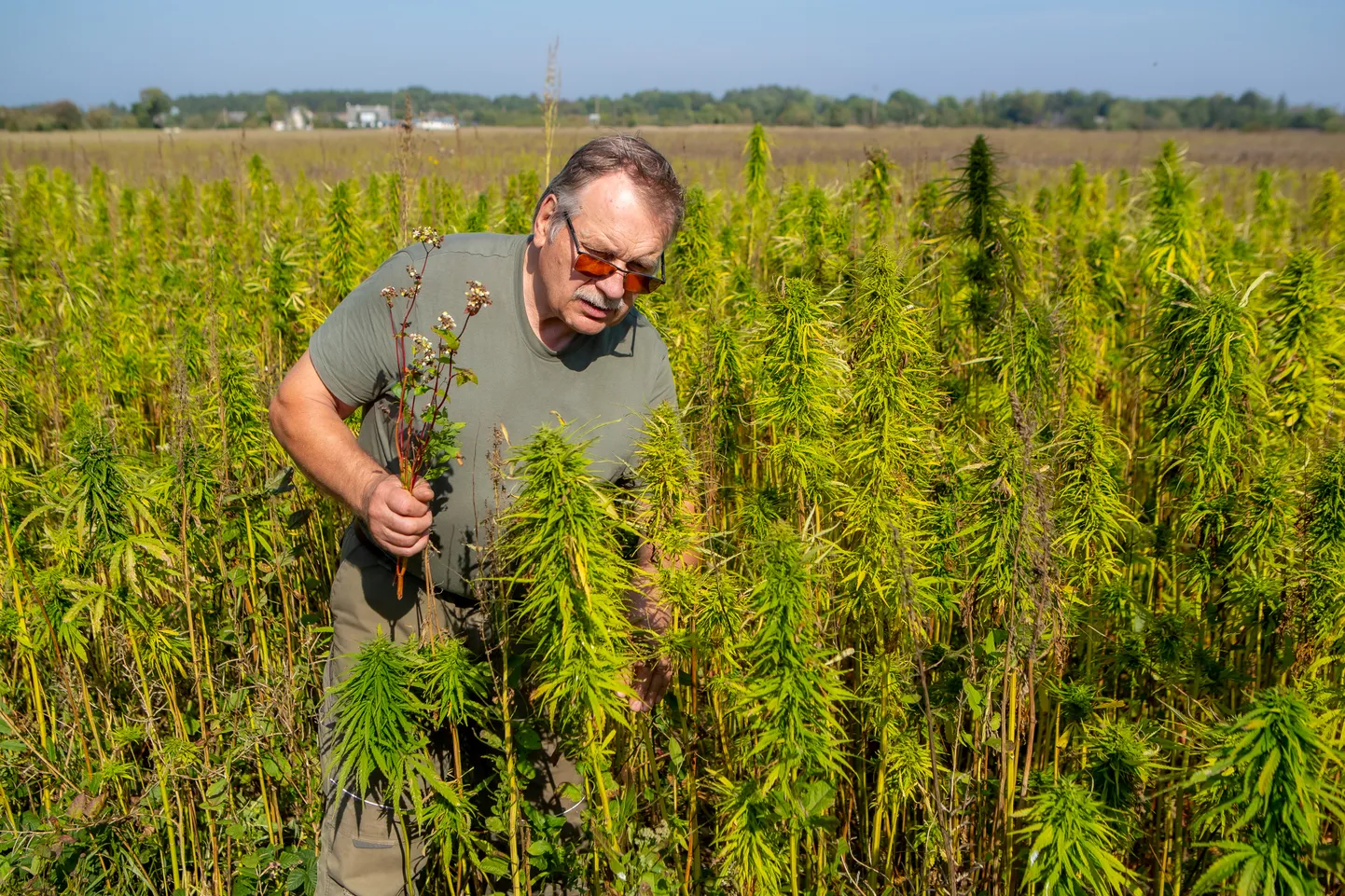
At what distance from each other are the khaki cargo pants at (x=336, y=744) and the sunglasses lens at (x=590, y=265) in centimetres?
93

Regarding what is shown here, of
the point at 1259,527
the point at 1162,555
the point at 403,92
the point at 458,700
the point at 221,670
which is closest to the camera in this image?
the point at 458,700

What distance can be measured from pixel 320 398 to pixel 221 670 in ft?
4.39

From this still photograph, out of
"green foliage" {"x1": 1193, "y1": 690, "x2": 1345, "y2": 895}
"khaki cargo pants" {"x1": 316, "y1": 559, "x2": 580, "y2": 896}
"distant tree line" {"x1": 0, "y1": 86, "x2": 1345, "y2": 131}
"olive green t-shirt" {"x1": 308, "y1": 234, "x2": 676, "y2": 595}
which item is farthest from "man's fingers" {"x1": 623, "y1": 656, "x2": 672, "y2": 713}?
"distant tree line" {"x1": 0, "y1": 86, "x2": 1345, "y2": 131}

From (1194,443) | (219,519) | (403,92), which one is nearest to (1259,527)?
(1194,443)

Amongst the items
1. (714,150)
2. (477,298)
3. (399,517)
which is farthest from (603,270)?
(714,150)

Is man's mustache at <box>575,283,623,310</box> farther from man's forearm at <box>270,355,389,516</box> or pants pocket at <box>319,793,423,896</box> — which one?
pants pocket at <box>319,793,423,896</box>

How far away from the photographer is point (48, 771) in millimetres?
2646

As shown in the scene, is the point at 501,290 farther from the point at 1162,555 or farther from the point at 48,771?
the point at 1162,555

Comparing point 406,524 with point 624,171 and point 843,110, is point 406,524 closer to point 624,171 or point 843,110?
point 624,171

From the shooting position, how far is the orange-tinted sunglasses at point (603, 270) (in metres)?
2.21

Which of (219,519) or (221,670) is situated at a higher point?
(219,519)

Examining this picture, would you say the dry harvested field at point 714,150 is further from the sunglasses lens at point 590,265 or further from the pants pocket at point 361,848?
the pants pocket at point 361,848

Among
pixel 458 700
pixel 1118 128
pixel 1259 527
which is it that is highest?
pixel 1118 128

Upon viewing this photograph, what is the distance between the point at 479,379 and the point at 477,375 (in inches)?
0.6
